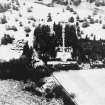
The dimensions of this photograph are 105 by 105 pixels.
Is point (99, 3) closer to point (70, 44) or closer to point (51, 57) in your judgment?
point (70, 44)

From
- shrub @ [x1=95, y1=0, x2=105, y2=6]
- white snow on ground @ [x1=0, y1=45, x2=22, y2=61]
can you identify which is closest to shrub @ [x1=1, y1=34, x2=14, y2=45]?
white snow on ground @ [x1=0, y1=45, x2=22, y2=61]

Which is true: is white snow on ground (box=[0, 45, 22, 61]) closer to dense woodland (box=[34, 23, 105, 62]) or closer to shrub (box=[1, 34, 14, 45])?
shrub (box=[1, 34, 14, 45])

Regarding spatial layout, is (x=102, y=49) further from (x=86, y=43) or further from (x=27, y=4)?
(x=27, y=4)

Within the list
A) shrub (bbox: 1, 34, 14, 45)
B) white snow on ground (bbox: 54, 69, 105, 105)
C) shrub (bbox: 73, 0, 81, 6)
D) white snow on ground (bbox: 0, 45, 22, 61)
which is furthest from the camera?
shrub (bbox: 73, 0, 81, 6)

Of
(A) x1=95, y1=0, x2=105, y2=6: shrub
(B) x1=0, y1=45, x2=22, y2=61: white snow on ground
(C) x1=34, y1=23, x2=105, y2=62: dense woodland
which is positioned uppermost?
(A) x1=95, y1=0, x2=105, y2=6: shrub

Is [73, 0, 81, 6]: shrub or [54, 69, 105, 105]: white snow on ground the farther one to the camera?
[73, 0, 81, 6]: shrub

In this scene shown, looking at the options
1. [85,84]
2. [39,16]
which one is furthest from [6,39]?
[85,84]

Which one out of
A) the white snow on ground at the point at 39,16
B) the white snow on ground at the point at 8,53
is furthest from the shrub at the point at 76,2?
the white snow on ground at the point at 8,53

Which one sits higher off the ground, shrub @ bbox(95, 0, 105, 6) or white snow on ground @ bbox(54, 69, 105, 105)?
shrub @ bbox(95, 0, 105, 6)
